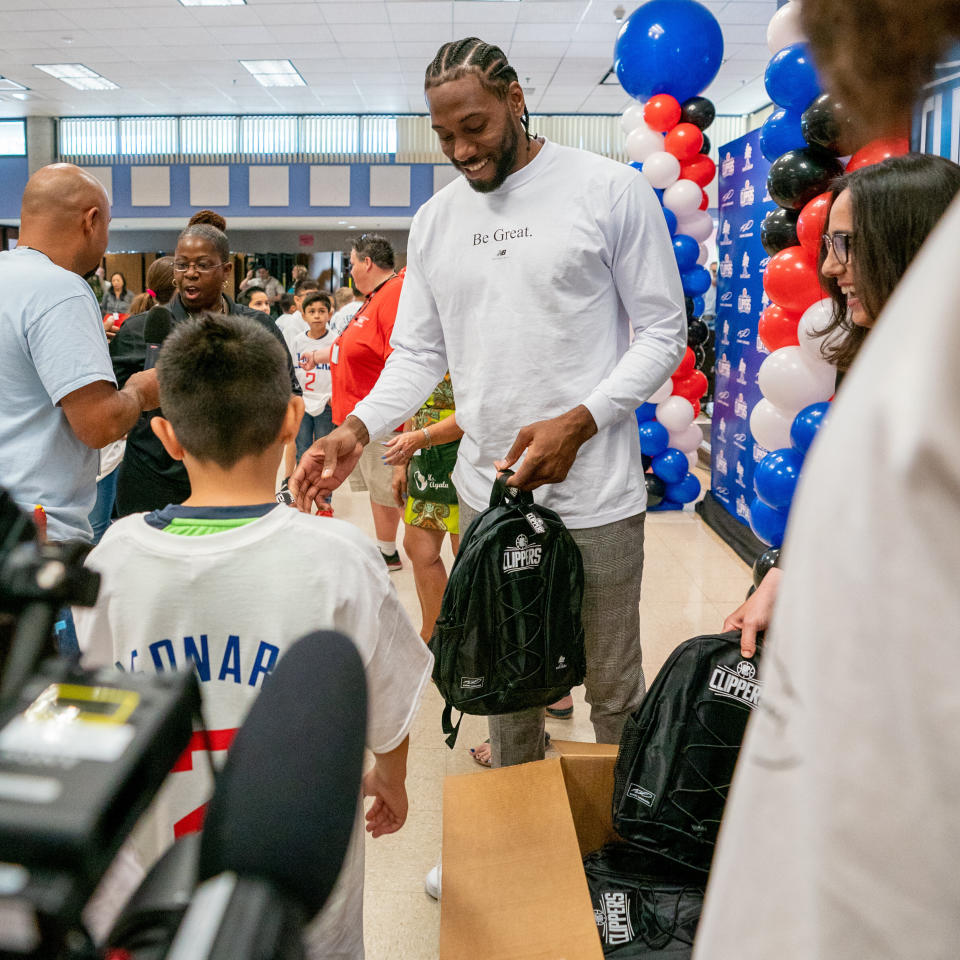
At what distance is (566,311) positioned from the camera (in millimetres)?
1717

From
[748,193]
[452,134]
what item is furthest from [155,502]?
[748,193]

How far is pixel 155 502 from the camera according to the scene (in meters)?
2.65

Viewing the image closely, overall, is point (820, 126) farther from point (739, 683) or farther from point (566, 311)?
point (739, 683)

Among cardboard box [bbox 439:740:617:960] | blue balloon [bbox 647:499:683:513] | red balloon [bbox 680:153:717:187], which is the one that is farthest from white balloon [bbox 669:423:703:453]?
cardboard box [bbox 439:740:617:960]

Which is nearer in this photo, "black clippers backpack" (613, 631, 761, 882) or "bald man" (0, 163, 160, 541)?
"black clippers backpack" (613, 631, 761, 882)

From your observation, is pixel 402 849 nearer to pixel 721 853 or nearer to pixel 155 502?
pixel 155 502

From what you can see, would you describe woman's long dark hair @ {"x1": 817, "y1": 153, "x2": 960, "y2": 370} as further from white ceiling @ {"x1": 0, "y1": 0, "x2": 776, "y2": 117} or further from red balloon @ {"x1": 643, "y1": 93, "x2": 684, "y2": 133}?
white ceiling @ {"x1": 0, "y1": 0, "x2": 776, "y2": 117}

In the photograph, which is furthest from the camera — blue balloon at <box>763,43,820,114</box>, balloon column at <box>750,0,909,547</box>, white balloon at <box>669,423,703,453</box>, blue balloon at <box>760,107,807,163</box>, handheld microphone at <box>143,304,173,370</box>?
white balloon at <box>669,423,703,453</box>

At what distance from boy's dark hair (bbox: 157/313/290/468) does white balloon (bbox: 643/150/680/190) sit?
164 inches

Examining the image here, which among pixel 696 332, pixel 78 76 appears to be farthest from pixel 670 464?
pixel 78 76

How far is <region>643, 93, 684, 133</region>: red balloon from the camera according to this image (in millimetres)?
4973

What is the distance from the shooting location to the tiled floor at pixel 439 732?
190 cm

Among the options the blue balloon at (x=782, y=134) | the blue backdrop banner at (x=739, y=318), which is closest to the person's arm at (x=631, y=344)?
the blue balloon at (x=782, y=134)

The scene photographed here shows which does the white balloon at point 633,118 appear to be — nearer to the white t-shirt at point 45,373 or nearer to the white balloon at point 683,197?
the white balloon at point 683,197
